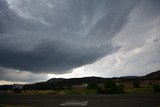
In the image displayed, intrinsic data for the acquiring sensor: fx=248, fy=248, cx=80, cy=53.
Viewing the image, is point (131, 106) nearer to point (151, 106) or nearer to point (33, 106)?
point (151, 106)

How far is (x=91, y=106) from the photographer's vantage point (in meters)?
28.0

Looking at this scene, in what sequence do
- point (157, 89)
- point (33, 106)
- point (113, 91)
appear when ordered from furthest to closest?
point (157, 89), point (113, 91), point (33, 106)

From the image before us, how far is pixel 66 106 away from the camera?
92.5 ft

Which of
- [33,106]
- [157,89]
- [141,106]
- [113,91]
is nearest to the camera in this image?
[141,106]

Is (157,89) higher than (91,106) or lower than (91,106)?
higher

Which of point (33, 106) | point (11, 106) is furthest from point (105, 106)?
point (11, 106)

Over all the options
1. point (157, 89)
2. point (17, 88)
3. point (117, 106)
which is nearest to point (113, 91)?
point (157, 89)

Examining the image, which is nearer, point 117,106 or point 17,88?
point 117,106

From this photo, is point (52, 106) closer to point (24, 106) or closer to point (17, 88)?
point (24, 106)

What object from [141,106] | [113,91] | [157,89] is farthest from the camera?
[157,89]

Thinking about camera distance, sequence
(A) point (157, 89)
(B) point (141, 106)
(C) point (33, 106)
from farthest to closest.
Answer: (A) point (157, 89) < (C) point (33, 106) < (B) point (141, 106)

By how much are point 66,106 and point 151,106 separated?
9400mm

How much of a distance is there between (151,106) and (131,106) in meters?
2.14

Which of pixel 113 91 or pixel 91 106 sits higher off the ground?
pixel 113 91
